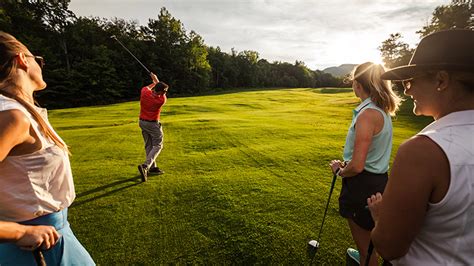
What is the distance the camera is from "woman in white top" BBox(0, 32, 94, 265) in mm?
1711

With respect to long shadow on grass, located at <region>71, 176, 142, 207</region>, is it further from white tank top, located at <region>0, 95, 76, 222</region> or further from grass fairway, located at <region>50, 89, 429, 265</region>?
white tank top, located at <region>0, 95, 76, 222</region>

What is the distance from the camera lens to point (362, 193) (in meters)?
3.23

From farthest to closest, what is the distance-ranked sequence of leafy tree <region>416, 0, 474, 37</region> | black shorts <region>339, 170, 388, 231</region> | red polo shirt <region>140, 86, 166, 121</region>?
leafy tree <region>416, 0, 474, 37</region>, red polo shirt <region>140, 86, 166, 121</region>, black shorts <region>339, 170, 388, 231</region>

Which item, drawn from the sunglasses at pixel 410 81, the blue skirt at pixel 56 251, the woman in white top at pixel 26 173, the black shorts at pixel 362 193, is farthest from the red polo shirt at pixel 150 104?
the sunglasses at pixel 410 81

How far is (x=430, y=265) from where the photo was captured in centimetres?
155

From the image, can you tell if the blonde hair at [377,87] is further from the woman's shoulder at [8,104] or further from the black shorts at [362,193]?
the woman's shoulder at [8,104]

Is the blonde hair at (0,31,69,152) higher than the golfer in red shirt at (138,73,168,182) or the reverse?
higher

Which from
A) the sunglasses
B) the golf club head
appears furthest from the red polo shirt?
the sunglasses

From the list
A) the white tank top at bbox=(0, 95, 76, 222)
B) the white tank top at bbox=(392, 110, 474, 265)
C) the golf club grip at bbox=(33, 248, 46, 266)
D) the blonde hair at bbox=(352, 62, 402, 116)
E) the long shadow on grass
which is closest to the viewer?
the white tank top at bbox=(392, 110, 474, 265)

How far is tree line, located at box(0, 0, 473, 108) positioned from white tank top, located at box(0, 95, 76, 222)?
4839 cm

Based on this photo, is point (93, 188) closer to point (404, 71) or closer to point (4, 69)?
point (4, 69)

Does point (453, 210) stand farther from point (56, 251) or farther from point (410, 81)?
point (56, 251)

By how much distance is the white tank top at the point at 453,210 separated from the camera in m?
1.34

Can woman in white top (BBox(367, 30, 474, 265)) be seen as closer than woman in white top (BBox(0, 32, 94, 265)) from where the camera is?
Yes
